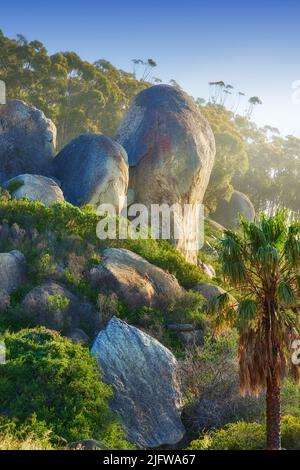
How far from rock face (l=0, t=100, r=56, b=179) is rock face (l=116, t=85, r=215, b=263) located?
517cm

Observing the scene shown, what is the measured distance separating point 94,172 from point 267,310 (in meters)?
20.5

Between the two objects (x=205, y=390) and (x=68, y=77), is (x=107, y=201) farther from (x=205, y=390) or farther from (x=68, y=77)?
(x=68, y=77)

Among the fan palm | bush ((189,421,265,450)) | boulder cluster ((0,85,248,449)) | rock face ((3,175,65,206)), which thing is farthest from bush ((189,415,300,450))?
rock face ((3,175,65,206))

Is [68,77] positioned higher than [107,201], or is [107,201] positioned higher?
[68,77]

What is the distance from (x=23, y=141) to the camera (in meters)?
38.2

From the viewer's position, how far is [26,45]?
182ft

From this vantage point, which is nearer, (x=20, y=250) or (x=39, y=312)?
(x=39, y=312)

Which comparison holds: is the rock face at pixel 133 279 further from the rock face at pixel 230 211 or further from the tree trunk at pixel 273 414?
the rock face at pixel 230 211

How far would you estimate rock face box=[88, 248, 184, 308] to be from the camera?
1089 inches

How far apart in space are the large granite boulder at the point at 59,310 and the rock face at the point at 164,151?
43.9 ft

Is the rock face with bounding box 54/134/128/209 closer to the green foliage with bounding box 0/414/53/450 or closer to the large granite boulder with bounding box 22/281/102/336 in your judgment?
the large granite boulder with bounding box 22/281/102/336
